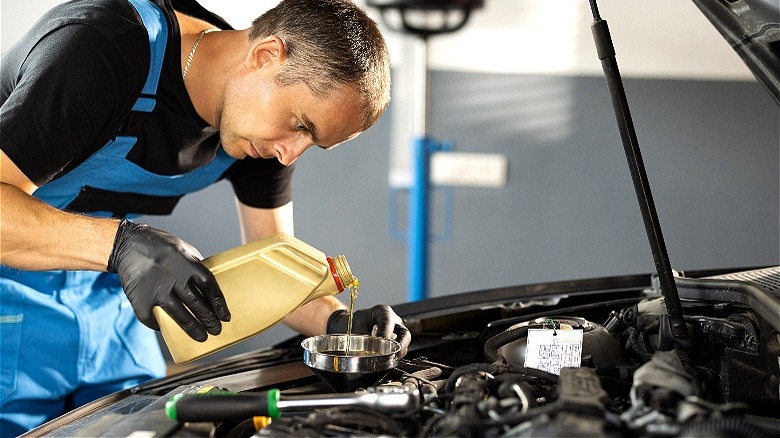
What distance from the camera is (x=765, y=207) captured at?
4.06 m

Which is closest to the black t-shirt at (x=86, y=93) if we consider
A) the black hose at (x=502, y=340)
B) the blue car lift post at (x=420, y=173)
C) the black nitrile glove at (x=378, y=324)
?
the black nitrile glove at (x=378, y=324)

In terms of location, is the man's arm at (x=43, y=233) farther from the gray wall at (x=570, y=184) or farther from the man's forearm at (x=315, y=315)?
the gray wall at (x=570, y=184)

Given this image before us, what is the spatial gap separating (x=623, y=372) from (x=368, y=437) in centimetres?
45

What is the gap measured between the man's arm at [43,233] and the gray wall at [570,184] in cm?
277

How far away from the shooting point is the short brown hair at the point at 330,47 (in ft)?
4.50

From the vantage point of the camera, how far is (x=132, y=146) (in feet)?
4.91

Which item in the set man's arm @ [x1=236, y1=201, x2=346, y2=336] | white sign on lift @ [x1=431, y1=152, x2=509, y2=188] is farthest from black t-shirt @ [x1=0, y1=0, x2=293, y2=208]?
white sign on lift @ [x1=431, y1=152, x2=509, y2=188]

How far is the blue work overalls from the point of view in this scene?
4.89ft

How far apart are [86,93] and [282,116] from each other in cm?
31

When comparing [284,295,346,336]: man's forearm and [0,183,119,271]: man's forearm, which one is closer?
[0,183,119,271]: man's forearm

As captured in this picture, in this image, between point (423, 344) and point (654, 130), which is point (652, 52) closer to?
point (654, 130)

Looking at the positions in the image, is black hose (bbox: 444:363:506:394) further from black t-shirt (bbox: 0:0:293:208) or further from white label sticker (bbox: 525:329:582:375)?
black t-shirt (bbox: 0:0:293:208)

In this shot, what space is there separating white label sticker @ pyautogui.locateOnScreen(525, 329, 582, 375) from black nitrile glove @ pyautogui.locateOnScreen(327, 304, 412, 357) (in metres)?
Answer: 0.19

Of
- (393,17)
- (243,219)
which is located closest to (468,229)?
(393,17)
